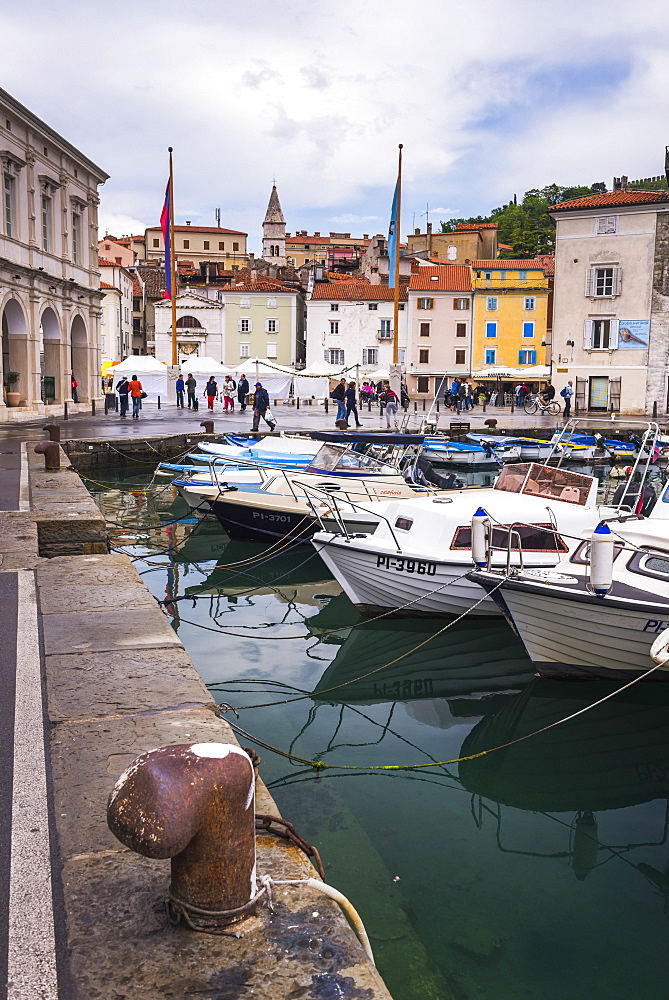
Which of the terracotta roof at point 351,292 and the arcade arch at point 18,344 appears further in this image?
the terracotta roof at point 351,292

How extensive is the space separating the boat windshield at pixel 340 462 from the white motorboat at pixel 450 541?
570 cm

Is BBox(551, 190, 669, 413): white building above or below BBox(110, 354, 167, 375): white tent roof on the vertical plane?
above

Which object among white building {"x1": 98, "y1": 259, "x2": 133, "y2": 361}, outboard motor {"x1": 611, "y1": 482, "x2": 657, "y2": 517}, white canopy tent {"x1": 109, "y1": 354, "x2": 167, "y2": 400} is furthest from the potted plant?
white building {"x1": 98, "y1": 259, "x2": 133, "y2": 361}

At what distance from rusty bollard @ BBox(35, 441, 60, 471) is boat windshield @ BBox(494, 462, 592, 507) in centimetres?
1082

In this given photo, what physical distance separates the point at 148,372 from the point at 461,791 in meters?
47.7

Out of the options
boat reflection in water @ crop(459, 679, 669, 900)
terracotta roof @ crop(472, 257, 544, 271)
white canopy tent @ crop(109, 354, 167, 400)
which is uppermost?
terracotta roof @ crop(472, 257, 544, 271)

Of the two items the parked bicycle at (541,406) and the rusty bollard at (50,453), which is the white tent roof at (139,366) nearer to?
the parked bicycle at (541,406)

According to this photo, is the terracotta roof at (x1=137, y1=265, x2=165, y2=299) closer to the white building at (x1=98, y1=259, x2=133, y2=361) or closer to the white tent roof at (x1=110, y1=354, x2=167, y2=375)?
the white building at (x1=98, y1=259, x2=133, y2=361)

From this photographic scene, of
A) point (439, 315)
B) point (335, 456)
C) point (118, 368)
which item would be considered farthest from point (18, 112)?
point (439, 315)

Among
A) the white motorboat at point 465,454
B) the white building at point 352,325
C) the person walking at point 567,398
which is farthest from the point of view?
the white building at point 352,325

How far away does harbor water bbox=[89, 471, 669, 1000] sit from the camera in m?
6.15

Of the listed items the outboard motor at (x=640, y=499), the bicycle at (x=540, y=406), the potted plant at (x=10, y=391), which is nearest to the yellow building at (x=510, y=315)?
the bicycle at (x=540, y=406)

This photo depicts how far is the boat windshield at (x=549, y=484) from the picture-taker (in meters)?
14.4

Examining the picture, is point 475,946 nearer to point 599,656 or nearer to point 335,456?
point 599,656
